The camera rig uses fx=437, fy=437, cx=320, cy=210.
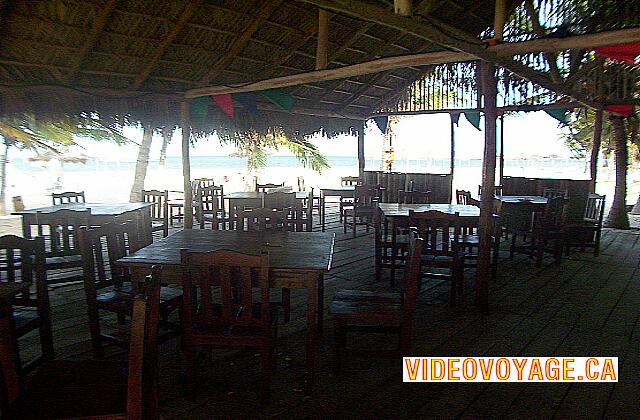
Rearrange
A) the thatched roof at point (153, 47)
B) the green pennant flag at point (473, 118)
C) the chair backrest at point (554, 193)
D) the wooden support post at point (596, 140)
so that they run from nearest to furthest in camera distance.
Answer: the thatched roof at point (153, 47) < the chair backrest at point (554, 193) < the green pennant flag at point (473, 118) < the wooden support post at point (596, 140)

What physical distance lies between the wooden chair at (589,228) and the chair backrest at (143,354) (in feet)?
20.5

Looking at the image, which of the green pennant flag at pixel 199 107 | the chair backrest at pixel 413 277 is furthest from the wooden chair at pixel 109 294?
the green pennant flag at pixel 199 107

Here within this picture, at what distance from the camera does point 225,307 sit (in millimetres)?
2410

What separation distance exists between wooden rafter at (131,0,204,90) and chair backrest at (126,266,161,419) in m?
4.23

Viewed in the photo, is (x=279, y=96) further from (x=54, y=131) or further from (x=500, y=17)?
(x=54, y=131)

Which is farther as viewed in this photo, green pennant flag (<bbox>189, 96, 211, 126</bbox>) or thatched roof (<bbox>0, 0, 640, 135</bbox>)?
green pennant flag (<bbox>189, 96, 211, 126</bbox>)

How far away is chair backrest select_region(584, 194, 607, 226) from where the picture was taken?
6708mm

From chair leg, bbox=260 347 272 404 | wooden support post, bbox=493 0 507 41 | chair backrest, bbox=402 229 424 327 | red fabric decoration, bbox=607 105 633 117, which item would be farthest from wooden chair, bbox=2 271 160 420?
red fabric decoration, bbox=607 105 633 117

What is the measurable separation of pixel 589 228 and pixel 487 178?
3.13 m

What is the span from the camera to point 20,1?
4508mm

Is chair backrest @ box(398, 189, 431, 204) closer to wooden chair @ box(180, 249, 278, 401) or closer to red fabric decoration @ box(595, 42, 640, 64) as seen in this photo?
red fabric decoration @ box(595, 42, 640, 64)

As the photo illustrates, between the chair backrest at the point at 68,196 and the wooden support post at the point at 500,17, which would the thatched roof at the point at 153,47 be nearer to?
the wooden support post at the point at 500,17

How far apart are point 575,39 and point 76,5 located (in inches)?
198

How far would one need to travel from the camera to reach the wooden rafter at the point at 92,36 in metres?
4.80
